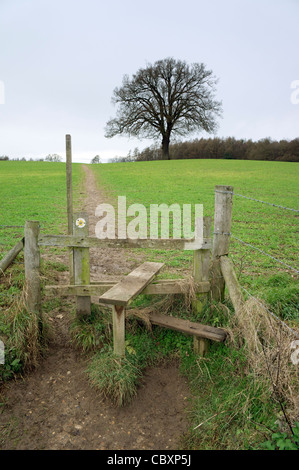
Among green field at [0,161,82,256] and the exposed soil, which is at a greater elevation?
green field at [0,161,82,256]

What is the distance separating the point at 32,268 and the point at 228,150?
191ft

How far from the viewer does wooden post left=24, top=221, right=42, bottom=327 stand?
4031mm

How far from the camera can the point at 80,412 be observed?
337cm

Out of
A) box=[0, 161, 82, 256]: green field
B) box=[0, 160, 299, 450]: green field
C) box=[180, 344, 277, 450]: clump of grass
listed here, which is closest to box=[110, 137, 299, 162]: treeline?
box=[0, 161, 82, 256]: green field

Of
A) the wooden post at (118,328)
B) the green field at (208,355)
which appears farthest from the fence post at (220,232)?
the wooden post at (118,328)

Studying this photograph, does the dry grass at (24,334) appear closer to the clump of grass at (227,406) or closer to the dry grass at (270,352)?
the clump of grass at (227,406)

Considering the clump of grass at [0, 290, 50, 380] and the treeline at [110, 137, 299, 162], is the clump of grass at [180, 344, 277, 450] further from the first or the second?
the treeline at [110, 137, 299, 162]

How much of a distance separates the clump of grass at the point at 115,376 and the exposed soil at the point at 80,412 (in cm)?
8

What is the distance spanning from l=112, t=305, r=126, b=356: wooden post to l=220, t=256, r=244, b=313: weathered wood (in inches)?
50.9

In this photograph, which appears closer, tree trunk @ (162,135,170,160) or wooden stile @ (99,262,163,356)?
wooden stile @ (99,262,163,356)

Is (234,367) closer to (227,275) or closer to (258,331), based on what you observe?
(258,331)

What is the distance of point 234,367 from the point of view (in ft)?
11.4
